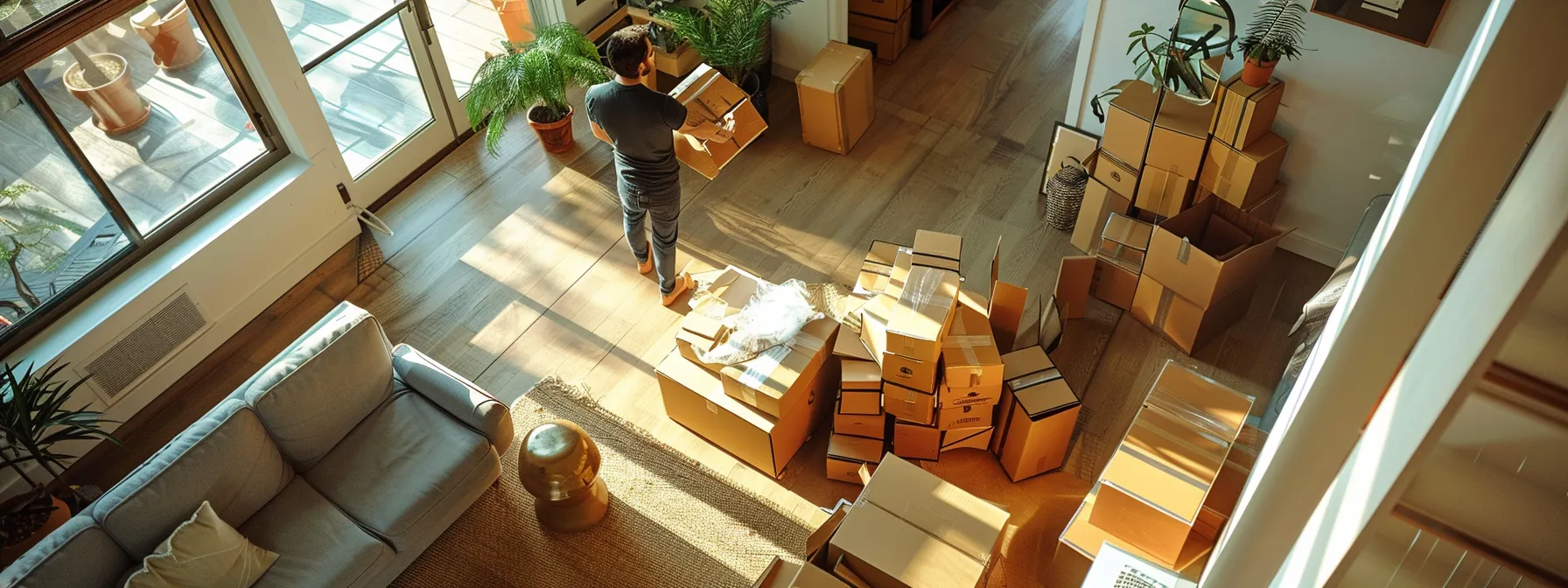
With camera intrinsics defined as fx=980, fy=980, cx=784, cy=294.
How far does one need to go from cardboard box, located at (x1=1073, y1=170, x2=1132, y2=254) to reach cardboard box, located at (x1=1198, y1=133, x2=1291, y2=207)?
383mm

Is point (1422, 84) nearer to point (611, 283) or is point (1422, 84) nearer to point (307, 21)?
point (611, 283)

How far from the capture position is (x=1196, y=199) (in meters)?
4.19

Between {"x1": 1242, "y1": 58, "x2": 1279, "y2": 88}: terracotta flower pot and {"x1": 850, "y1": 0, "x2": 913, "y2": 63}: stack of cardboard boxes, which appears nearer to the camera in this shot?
{"x1": 1242, "y1": 58, "x2": 1279, "y2": 88}: terracotta flower pot

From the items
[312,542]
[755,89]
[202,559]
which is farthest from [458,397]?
[755,89]

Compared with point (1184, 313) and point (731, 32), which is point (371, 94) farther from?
point (1184, 313)

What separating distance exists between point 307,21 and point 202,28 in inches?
20.4

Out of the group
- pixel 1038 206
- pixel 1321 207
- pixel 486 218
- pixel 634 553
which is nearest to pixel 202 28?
pixel 486 218

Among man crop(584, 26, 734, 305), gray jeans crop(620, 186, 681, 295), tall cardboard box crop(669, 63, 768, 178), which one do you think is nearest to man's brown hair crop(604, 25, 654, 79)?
man crop(584, 26, 734, 305)

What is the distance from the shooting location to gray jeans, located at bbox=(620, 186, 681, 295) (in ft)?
13.2

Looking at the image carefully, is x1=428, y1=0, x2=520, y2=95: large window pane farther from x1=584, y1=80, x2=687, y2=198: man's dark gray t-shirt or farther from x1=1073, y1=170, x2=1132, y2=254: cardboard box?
x1=1073, y1=170, x2=1132, y2=254: cardboard box

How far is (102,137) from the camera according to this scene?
12.8 feet

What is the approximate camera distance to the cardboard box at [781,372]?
3.54 meters

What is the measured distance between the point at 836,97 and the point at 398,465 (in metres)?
2.70

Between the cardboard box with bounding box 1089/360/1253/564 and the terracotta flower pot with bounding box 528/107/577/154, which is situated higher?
the cardboard box with bounding box 1089/360/1253/564
